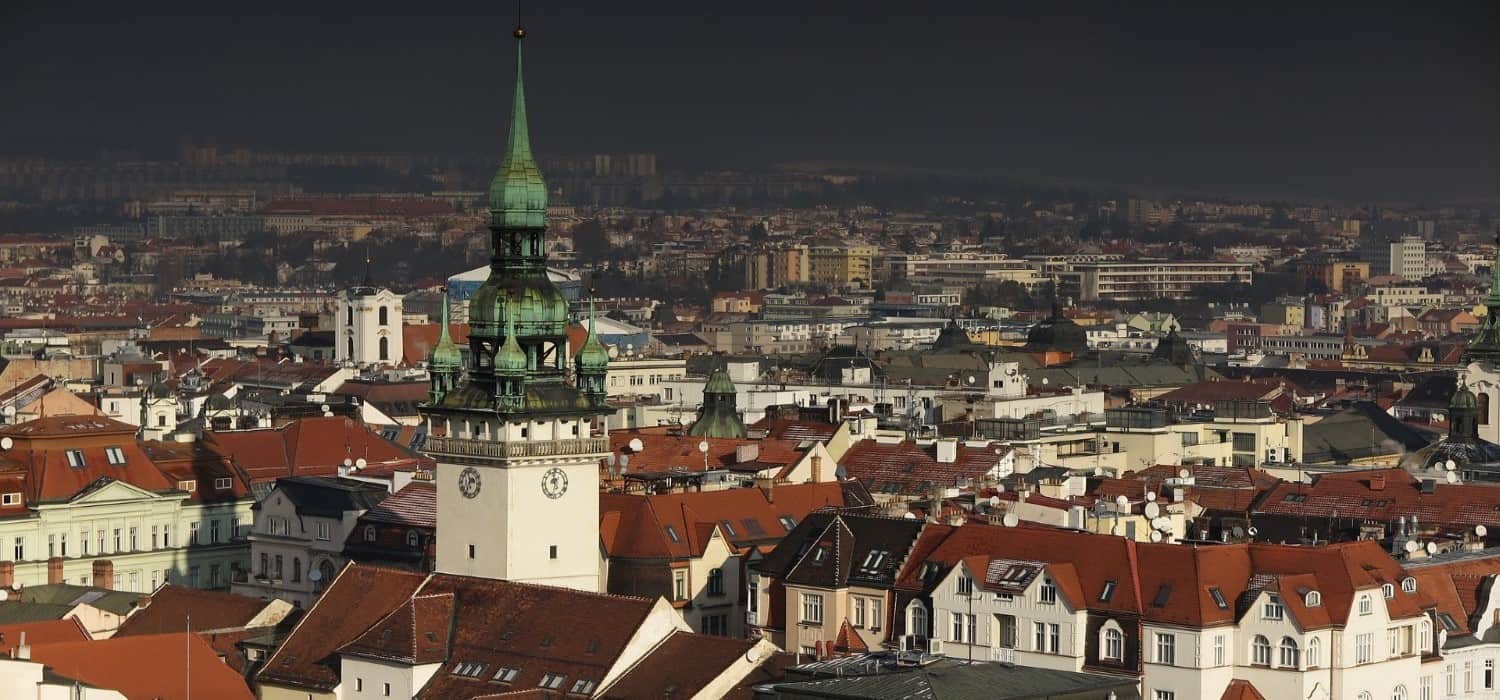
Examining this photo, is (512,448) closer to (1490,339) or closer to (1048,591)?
(1048,591)

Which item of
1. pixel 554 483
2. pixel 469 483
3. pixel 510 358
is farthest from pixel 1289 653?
pixel 469 483

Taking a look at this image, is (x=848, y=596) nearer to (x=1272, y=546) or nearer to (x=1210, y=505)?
(x=1272, y=546)

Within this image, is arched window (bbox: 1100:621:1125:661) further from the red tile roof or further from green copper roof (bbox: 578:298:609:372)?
green copper roof (bbox: 578:298:609:372)

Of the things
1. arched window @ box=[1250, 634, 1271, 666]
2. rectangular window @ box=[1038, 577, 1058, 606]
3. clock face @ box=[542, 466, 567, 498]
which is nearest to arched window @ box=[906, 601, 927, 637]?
rectangular window @ box=[1038, 577, 1058, 606]

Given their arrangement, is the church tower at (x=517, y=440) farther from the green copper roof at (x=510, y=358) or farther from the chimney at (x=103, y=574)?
the chimney at (x=103, y=574)

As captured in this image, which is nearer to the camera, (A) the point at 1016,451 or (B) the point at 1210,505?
(B) the point at 1210,505

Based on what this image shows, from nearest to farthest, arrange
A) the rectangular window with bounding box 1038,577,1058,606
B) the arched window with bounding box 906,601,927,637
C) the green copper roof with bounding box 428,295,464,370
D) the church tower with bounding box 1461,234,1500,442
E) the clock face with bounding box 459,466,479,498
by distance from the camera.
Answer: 1. the rectangular window with bounding box 1038,577,1058,606
2. the arched window with bounding box 906,601,927,637
3. the clock face with bounding box 459,466,479,498
4. the green copper roof with bounding box 428,295,464,370
5. the church tower with bounding box 1461,234,1500,442

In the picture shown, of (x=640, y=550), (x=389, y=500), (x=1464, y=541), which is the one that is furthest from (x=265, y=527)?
(x=1464, y=541)

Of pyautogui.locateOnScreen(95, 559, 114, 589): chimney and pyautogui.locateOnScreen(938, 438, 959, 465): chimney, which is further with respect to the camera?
pyautogui.locateOnScreen(938, 438, 959, 465): chimney
